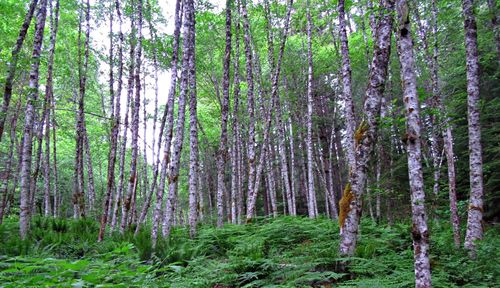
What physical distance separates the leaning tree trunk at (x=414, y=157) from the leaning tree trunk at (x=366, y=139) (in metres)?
1.28

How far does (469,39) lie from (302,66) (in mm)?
11497

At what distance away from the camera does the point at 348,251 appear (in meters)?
5.00

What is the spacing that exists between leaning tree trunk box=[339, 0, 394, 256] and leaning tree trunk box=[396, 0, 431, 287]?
128cm

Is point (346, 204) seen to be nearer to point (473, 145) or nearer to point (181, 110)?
point (473, 145)

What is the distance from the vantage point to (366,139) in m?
5.15

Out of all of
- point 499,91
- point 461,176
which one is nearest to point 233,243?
point 461,176

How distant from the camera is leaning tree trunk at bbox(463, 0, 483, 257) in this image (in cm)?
599

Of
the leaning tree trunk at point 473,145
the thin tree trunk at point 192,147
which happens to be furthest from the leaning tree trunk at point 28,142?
the leaning tree trunk at point 473,145

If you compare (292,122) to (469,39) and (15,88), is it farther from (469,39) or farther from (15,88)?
(15,88)

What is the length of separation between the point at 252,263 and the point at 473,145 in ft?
16.0

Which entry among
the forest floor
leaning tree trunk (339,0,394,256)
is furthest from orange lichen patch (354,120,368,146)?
the forest floor

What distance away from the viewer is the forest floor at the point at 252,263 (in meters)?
3.54

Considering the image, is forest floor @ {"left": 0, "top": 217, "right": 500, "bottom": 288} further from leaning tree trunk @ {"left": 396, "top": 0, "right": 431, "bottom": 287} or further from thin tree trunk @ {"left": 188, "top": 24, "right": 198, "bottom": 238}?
thin tree trunk @ {"left": 188, "top": 24, "right": 198, "bottom": 238}

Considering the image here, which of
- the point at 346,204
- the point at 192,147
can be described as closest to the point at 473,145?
the point at 346,204
